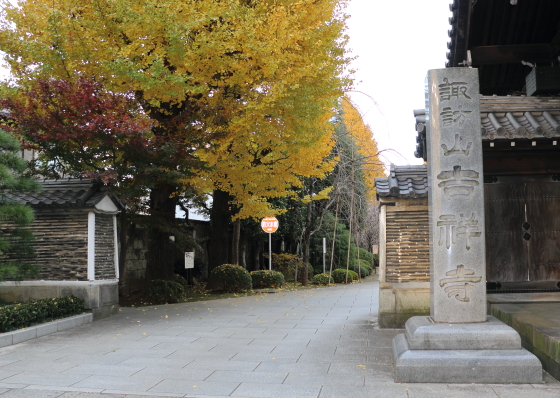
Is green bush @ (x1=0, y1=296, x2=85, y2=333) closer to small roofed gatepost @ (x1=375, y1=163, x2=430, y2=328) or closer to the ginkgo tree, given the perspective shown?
the ginkgo tree

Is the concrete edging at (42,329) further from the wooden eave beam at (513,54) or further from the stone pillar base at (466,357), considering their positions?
the wooden eave beam at (513,54)

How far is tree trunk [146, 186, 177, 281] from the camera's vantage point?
46.0ft

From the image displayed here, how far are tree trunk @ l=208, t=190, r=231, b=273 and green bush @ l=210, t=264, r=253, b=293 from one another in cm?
107

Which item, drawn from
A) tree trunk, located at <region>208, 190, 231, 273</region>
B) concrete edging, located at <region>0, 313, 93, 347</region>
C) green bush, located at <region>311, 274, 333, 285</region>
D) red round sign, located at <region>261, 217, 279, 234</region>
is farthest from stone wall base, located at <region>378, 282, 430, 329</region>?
green bush, located at <region>311, 274, 333, 285</region>

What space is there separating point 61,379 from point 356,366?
3.63 meters

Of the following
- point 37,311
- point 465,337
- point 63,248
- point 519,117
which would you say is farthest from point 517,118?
point 63,248

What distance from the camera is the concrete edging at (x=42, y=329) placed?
7965mm

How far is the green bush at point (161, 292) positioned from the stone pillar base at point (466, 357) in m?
9.09

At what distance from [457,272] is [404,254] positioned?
11.1 feet

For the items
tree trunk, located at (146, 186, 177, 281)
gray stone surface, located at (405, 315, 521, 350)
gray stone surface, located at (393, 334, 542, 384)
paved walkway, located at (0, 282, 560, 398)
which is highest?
tree trunk, located at (146, 186, 177, 281)

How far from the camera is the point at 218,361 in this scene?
22.7 feet

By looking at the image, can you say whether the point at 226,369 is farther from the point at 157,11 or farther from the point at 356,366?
the point at 157,11

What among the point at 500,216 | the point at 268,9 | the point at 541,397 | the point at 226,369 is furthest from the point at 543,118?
the point at 268,9

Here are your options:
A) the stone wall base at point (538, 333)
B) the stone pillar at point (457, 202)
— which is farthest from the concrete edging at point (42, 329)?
the stone wall base at point (538, 333)
